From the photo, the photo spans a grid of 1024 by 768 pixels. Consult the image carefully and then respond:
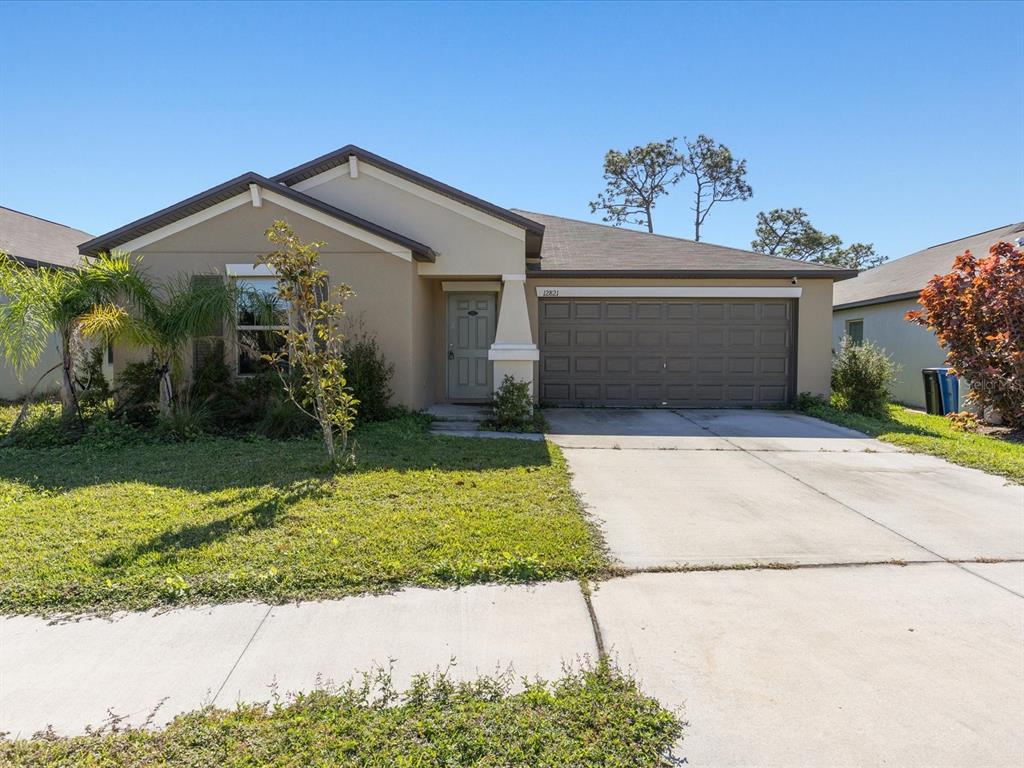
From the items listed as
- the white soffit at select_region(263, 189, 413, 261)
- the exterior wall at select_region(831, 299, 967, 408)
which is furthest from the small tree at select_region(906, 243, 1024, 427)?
the white soffit at select_region(263, 189, 413, 261)

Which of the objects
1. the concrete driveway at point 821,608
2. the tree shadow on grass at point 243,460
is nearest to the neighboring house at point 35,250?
the tree shadow on grass at point 243,460

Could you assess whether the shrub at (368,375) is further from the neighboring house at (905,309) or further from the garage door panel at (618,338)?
the neighboring house at (905,309)

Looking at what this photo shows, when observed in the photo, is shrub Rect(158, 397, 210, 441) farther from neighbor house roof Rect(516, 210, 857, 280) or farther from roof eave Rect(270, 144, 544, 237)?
neighbor house roof Rect(516, 210, 857, 280)

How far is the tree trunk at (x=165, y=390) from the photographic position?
8766 mm

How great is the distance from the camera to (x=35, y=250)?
1346 cm

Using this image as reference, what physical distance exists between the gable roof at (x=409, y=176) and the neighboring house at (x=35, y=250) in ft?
17.3

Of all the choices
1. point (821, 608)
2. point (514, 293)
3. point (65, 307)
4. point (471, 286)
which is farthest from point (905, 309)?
point (65, 307)

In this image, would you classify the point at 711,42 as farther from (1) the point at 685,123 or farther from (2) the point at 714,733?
(1) the point at 685,123

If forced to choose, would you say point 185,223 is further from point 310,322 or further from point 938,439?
point 938,439

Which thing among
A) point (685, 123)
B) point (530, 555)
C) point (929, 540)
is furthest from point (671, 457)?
point (685, 123)

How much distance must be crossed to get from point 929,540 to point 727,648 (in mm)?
2808

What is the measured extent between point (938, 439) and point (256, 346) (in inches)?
432

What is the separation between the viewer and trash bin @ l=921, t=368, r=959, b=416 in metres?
12.6

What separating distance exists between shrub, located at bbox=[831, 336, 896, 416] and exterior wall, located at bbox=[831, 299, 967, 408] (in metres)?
2.10
